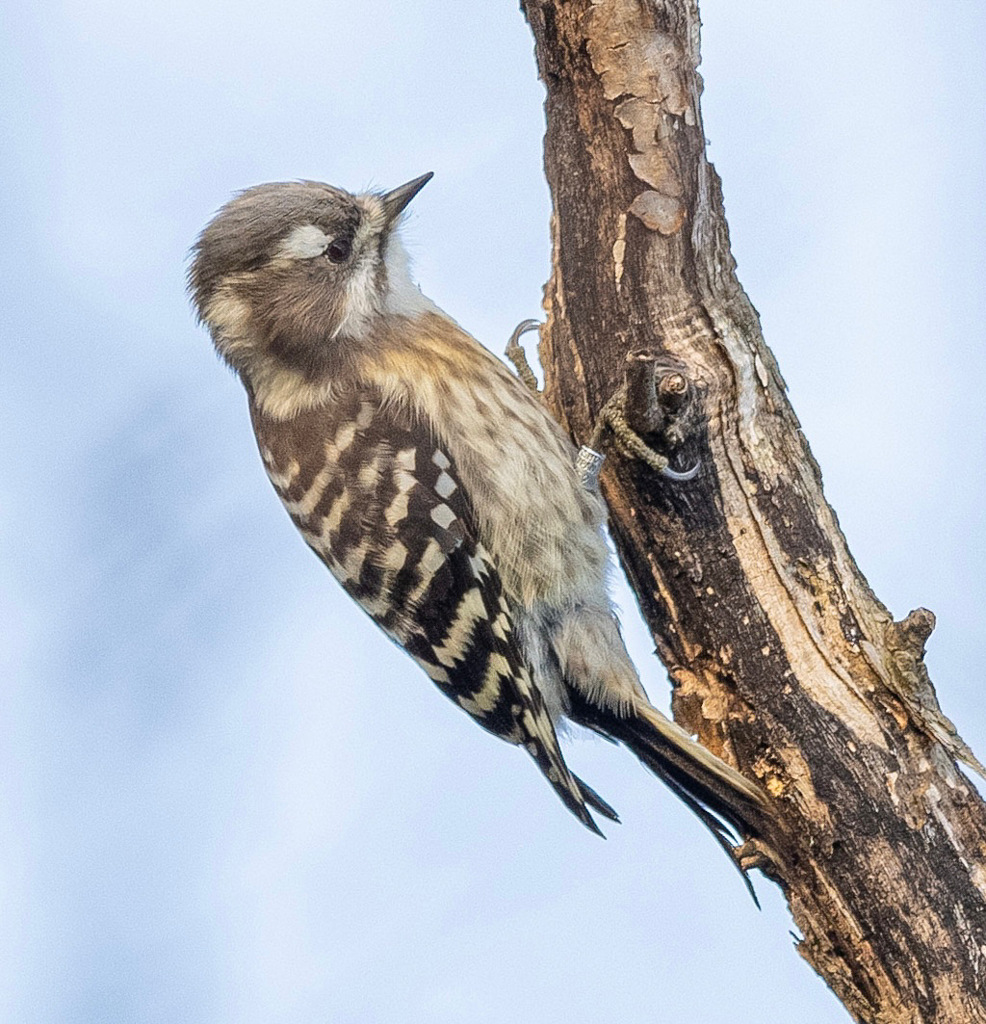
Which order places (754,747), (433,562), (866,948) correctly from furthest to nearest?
(433,562)
(754,747)
(866,948)

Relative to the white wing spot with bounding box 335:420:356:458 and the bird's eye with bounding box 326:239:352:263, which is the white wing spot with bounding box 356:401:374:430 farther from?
the bird's eye with bounding box 326:239:352:263

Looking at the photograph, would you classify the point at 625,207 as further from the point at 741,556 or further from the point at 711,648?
the point at 711,648

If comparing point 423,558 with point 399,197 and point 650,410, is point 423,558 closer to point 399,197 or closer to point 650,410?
point 650,410

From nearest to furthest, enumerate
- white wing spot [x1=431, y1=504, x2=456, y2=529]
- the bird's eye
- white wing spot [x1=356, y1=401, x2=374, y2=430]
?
1. white wing spot [x1=431, y1=504, x2=456, y2=529]
2. white wing spot [x1=356, y1=401, x2=374, y2=430]
3. the bird's eye

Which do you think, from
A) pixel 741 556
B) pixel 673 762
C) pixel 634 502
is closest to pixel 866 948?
pixel 673 762

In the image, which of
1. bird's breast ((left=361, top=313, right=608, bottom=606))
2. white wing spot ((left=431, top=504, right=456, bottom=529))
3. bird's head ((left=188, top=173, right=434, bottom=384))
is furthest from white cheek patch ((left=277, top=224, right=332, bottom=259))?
white wing spot ((left=431, top=504, right=456, bottom=529))

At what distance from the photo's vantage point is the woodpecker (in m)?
2.91

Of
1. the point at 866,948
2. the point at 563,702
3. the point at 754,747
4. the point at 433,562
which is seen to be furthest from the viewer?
the point at 563,702

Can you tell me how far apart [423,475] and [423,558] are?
207 millimetres

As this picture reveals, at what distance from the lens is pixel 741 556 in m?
2.71

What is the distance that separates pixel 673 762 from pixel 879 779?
1.60 ft

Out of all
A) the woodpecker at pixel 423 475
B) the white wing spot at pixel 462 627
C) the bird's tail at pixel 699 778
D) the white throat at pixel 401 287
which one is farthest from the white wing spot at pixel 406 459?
the bird's tail at pixel 699 778

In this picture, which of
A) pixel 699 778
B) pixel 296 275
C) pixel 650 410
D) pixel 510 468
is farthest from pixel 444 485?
pixel 699 778

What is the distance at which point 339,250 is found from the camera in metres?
3.14
